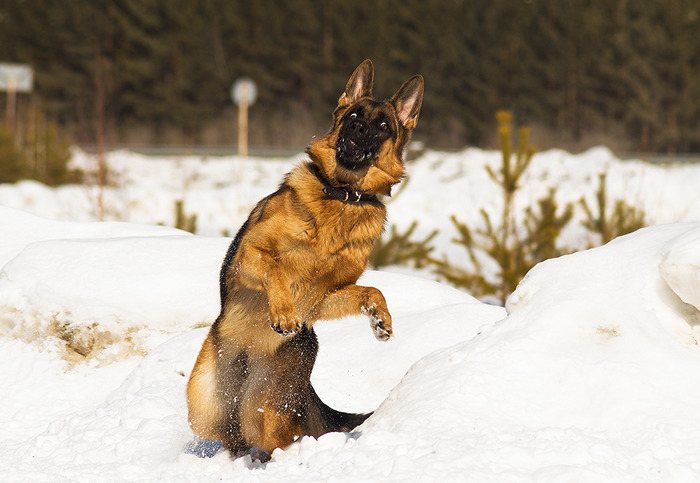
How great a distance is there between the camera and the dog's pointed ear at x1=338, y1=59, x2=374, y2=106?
4.59 meters

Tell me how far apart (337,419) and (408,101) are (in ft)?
6.38

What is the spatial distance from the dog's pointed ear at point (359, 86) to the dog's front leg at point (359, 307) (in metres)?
1.15

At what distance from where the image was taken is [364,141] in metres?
4.29

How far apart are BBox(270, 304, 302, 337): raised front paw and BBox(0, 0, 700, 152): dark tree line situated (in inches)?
1209

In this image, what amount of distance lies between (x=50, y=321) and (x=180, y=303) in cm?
96

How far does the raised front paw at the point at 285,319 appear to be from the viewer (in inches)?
151

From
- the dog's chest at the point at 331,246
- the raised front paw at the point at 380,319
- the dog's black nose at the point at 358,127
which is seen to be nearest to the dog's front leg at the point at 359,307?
the raised front paw at the point at 380,319

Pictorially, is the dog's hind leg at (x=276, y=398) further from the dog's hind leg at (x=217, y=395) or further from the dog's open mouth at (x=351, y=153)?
the dog's open mouth at (x=351, y=153)

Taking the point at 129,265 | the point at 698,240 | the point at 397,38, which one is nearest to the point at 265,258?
the point at 698,240

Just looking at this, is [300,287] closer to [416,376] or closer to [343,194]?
[343,194]

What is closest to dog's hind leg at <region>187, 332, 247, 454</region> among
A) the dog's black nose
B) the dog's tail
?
the dog's tail

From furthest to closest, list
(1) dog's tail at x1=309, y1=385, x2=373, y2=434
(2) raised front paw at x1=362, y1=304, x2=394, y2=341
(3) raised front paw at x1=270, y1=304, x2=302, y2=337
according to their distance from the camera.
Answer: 1. (1) dog's tail at x1=309, y1=385, x2=373, y2=434
2. (2) raised front paw at x1=362, y1=304, x2=394, y2=341
3. (3) raised front paw at x1=270, y1=304, x2=302, y2=337

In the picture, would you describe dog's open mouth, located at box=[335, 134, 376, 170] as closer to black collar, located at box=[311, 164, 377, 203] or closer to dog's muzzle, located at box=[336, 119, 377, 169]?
dog's muzzle, located at box=[336, 119, 377, 169]

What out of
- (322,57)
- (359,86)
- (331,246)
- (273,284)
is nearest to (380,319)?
(331,246)
